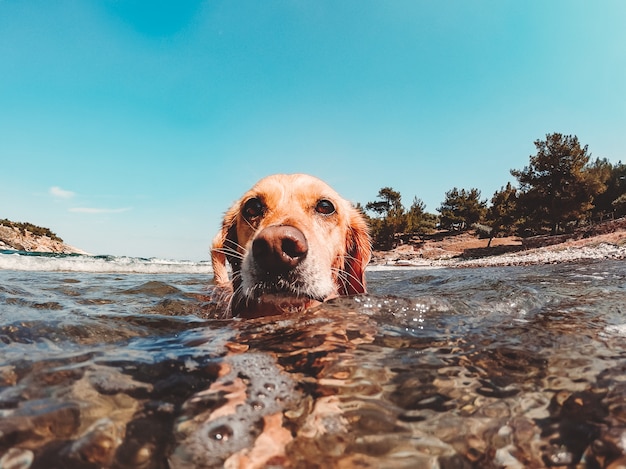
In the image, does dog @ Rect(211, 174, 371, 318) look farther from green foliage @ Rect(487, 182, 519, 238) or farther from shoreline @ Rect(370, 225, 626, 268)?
green foliage @ Rect(487, 182, 519, 238)

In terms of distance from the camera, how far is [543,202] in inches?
1414

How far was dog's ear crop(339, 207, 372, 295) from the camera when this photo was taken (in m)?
5.02

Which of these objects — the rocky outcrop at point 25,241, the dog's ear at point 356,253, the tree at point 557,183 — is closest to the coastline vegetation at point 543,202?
the tree at point 557,183

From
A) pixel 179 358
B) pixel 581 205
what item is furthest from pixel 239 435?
pixel 581 205

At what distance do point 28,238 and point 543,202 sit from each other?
58.4m

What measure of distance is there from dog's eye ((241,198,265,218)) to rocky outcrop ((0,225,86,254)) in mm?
47650

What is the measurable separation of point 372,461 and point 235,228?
4.34 m

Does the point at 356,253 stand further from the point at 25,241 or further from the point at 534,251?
the point at 25,241

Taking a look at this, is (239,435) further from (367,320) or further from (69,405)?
→ (367,320)

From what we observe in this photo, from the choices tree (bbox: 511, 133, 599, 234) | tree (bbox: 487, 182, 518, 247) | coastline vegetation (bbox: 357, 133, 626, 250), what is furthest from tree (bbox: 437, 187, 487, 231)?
tree (bbox: 511, 133, 599, 234)

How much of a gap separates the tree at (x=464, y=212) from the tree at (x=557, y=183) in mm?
18296

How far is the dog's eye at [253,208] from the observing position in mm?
4457

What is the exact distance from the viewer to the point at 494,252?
31.7m

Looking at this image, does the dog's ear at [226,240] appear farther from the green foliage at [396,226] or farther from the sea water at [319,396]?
the green foliage at [396,226]
